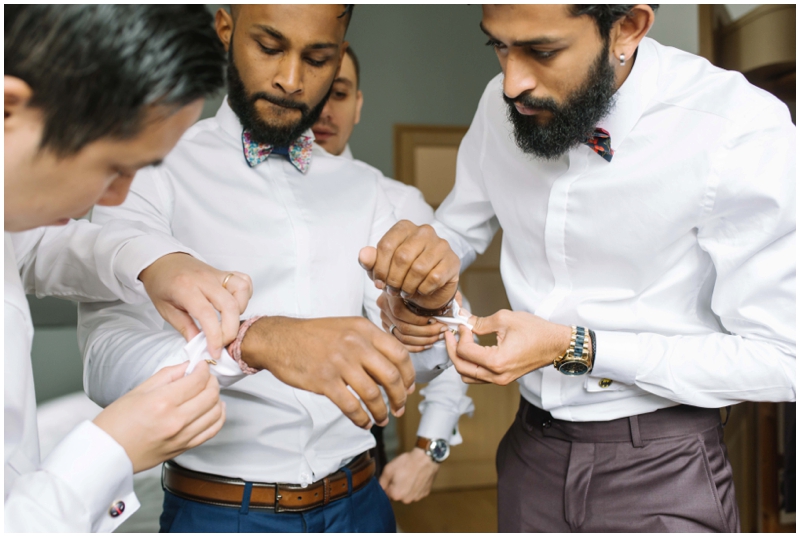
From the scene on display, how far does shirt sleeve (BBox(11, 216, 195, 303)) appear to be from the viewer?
128 cm

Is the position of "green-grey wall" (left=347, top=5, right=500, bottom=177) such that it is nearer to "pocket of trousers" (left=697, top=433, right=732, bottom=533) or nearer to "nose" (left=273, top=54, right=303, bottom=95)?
"nose" (left=273, top=54, right=303, bottom=95)

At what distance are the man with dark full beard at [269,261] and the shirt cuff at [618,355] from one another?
1.13 ft

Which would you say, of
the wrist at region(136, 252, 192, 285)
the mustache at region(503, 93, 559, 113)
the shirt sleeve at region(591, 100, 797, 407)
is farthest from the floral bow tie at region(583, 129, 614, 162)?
the wrist at region(136, 252, 192, 285)

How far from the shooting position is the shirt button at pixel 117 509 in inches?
38.7

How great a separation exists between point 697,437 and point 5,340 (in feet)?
4.47

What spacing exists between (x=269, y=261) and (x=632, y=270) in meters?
0.84

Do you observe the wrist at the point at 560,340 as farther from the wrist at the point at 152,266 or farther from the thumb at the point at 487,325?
the wrist at the point at 152,266

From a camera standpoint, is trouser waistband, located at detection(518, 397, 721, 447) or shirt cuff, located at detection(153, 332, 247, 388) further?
trouser waistband, located at detection(518, 397, 721, 447)

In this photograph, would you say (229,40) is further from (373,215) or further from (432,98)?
(432,98)

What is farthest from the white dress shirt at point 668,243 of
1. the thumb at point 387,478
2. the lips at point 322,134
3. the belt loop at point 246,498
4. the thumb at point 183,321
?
the lips at point 322,134

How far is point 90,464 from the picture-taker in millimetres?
914

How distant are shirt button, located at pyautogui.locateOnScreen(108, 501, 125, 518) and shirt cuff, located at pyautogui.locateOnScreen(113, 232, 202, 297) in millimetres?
A: 434

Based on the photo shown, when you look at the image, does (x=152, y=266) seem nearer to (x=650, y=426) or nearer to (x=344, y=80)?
(x=650, y=426)

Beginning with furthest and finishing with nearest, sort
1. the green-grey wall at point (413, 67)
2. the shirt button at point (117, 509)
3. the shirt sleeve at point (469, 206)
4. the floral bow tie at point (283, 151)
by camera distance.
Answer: the green-grey wall at point (413, 67) < the shirt sleeve at point (469, 206) < the floral bow tie at point (283, 151) < the shirt button at point (117, 509)
